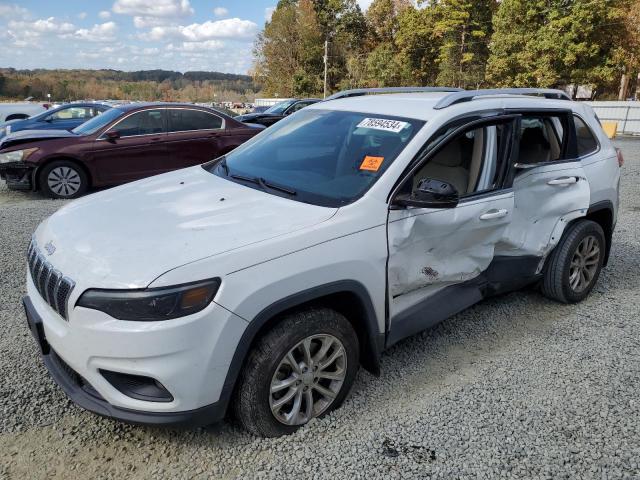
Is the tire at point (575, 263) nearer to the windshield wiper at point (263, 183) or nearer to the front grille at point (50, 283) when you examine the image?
the windshield wiper at point (263, 183)

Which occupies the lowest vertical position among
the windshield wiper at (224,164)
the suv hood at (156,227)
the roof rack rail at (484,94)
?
the suv hood at (156,227)

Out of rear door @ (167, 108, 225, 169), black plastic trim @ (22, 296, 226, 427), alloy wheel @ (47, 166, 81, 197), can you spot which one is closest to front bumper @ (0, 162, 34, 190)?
alloy wheel @ (47, 166, 81, 197)

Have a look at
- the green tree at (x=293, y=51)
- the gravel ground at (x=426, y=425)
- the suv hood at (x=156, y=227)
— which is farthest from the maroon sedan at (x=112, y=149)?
the green tree at (x=293, y=51)

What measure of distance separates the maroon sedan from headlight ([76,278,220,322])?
6706 mm

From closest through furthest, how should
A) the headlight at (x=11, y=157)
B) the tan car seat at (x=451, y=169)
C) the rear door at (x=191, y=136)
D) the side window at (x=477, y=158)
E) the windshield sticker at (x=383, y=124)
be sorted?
1. the windshield sticker at (x=383, y=124)
2. the side window at (x=477, y=158)
3. the tan car seat at (x=451, y=169)
4. the headlight at (x=11, y=157)
5. the rear door at (x=191, y=136)

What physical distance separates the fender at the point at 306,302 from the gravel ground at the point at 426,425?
13.6 inches

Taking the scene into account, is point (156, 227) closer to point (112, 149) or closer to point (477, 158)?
point (477, 158)

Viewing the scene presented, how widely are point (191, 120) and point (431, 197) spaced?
713cm

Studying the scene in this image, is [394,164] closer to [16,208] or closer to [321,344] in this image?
[321,344]

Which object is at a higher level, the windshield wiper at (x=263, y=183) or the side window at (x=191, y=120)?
the side window at (x=191, y=120)

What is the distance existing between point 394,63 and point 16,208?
4626 cm

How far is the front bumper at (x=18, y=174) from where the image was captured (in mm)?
7754

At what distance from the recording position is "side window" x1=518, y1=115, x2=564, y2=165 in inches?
146

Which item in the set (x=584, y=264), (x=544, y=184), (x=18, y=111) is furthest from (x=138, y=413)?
(x=18, y=111)
